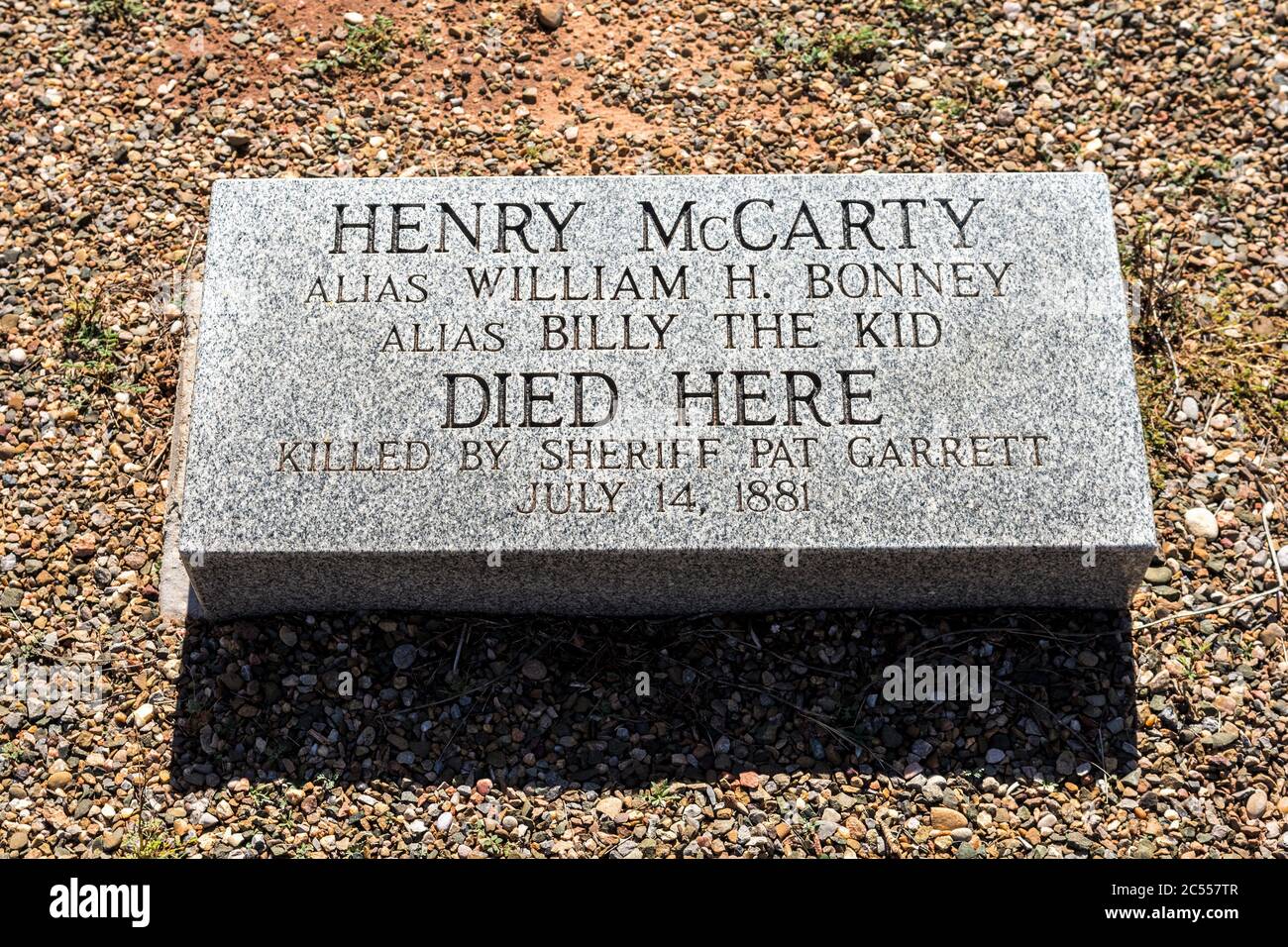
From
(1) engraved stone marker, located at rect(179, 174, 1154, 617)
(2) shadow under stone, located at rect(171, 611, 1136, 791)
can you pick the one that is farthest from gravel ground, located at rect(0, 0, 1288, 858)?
(1) engraved stone marker, located at rect(179, 174, 1154, 617)

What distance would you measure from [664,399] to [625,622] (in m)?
0.71

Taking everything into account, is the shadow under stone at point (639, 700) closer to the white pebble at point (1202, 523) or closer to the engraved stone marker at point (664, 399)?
the engraved stone marker at point (664, 399)

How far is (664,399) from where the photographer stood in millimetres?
4031

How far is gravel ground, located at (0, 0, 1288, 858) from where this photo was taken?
3.84m

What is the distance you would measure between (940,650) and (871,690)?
0.82 ft

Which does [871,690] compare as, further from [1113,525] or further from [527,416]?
[527,416]

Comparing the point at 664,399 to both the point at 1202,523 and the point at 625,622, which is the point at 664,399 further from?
the point at 1202,523

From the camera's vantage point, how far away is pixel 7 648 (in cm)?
411

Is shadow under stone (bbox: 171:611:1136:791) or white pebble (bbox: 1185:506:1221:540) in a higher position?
white pebble (bbox: 1185:506:1221:540)

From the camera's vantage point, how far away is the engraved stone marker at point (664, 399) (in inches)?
153

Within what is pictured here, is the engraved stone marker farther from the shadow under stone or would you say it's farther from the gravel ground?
the gravel ground

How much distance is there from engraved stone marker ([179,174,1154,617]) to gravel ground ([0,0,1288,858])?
257 mm

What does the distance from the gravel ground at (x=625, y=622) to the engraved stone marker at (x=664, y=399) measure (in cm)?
Result: 26

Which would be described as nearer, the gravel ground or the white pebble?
the gravel ground
